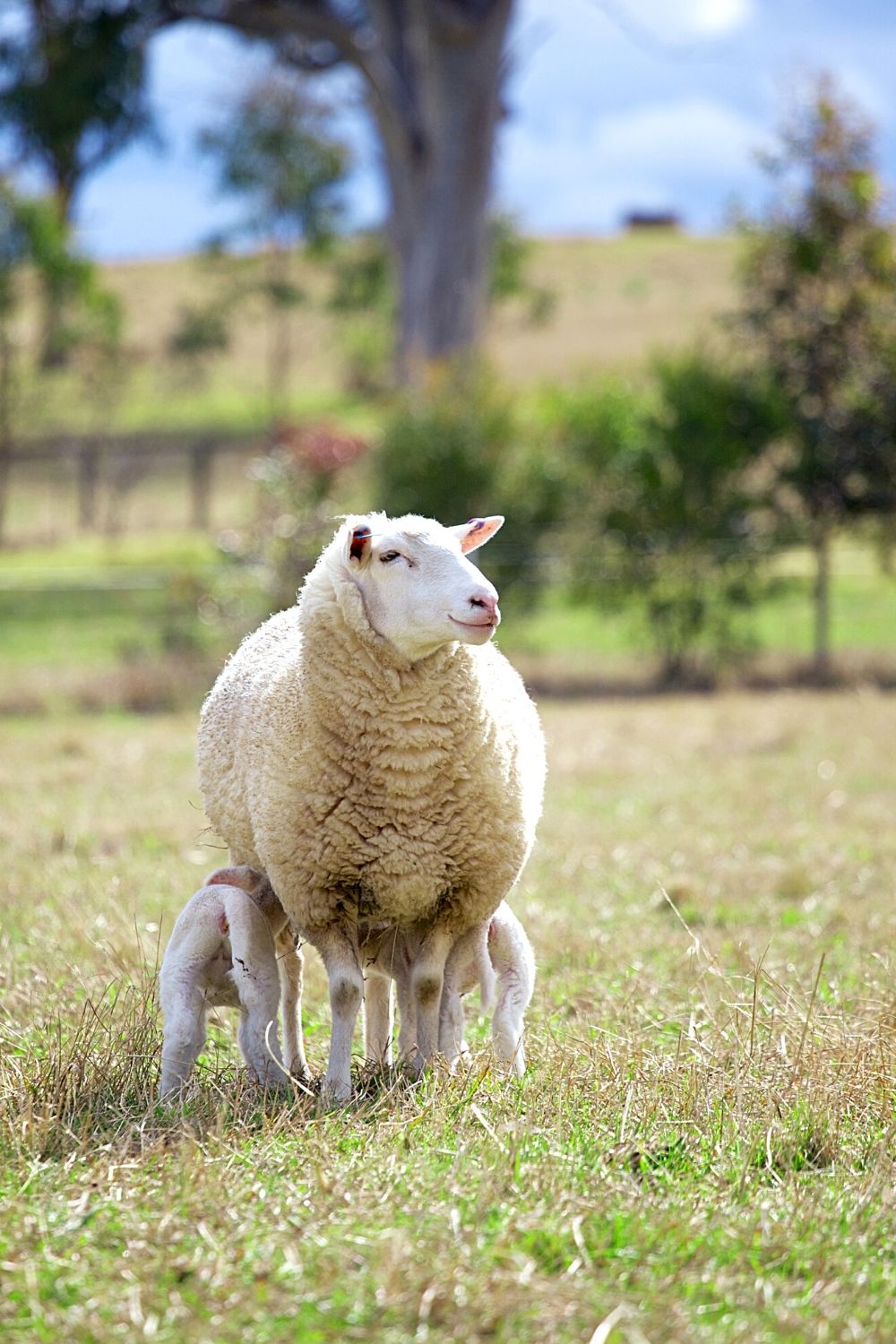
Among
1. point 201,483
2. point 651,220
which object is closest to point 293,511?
point 201,483

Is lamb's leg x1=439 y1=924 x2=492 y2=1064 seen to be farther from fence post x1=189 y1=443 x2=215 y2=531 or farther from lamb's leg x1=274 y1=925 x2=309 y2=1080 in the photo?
fence post x1=189 y1=443 x2=215 y2=531

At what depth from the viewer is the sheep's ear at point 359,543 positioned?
4.49 m

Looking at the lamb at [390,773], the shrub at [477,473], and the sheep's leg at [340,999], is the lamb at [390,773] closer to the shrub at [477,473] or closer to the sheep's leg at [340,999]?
the sheep's leg at [340,999]

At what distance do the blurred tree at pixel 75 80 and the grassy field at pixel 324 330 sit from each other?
4894 millimetres

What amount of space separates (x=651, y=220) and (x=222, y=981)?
218ft

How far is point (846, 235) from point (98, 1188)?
13999mm

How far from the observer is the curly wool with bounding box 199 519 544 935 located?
4.37 metres

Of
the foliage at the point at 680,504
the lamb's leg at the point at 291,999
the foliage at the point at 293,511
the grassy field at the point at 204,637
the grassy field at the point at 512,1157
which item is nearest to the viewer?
the grassy field at the point at 512,1157

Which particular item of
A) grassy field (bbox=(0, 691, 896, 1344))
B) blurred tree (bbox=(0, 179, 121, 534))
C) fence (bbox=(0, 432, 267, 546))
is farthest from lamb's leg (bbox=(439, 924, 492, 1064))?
fence (bbox=(0, 432, 267, 546))

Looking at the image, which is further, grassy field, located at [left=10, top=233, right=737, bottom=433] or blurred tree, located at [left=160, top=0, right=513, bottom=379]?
grassy field, located at [left=10, top=233, right=737, bottom=433]

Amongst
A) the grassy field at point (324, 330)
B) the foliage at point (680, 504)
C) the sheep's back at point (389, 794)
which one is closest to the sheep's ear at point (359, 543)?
the sheep's back at point (389, 794)

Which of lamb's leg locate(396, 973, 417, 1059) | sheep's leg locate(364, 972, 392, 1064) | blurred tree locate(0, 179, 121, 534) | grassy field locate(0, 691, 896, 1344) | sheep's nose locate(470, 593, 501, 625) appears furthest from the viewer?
→ blurred tree locate(0, 179, 121, 534)

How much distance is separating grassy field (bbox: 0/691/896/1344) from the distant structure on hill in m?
63.4

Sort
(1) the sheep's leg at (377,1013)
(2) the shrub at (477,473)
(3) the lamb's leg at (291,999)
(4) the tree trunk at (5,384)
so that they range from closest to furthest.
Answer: (3) the lamb's leg at (291,999)
(1) the sheep's leg at (377,1013)
(2) the shrub at (477,473)
(4) the tree trunk at (5,384)
